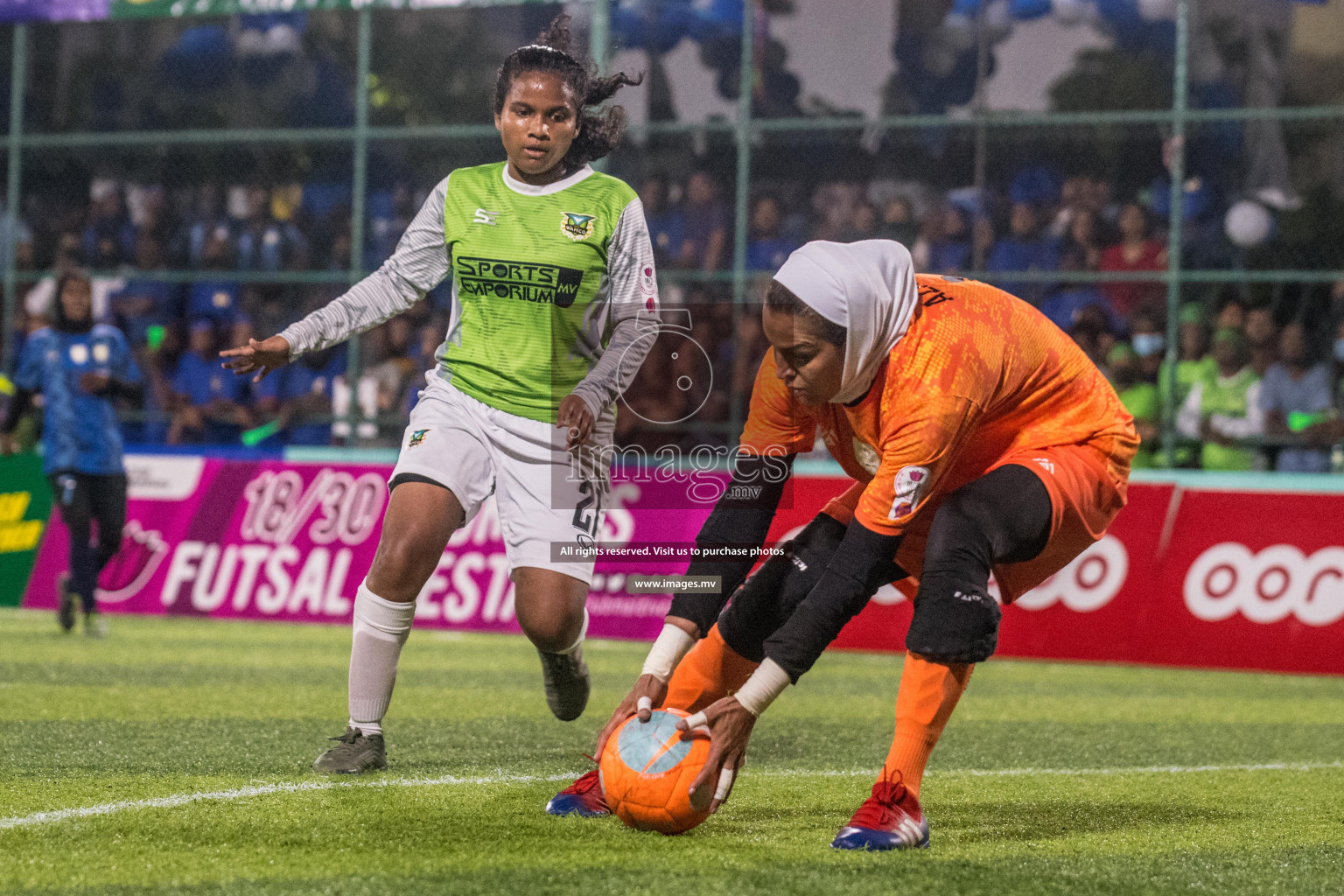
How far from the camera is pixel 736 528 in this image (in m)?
4.33

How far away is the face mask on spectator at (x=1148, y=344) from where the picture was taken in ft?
39.8

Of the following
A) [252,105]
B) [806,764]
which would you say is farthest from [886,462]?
[252,105]

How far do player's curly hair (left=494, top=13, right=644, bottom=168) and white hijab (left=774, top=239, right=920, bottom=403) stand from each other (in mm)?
1531

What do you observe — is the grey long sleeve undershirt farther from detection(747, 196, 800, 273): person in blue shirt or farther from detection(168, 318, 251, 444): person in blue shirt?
detection(168, 318, 251, 444): person in blue shirt

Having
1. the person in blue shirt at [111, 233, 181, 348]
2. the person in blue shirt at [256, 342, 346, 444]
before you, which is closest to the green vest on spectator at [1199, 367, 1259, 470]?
the person in blue shirt at [256, 342, 346, 444]

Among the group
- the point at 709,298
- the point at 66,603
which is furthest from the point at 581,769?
the point at 709,298

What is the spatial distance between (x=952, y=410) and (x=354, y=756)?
2257 millimetres

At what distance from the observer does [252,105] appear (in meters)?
17.6

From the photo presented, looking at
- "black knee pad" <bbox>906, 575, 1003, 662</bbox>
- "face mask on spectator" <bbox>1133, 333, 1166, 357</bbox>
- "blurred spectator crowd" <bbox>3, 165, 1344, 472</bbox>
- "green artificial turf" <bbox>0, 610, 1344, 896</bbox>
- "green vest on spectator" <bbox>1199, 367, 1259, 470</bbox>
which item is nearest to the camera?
"green artificial turf" <bbox>0, 610, 1344, 896</bbox>

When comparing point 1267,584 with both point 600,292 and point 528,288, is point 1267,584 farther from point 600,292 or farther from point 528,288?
point 528,288

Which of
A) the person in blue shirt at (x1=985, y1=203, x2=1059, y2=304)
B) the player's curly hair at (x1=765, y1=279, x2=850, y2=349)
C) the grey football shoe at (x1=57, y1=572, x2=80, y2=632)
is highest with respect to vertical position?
the person in blue shirt at (x1=985, y1=203, x2=1059, y2=304)

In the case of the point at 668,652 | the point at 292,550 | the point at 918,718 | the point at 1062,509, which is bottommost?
the point at 292,550

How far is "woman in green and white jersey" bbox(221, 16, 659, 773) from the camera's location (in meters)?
5.13

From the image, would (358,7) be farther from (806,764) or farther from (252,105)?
(806,764)
